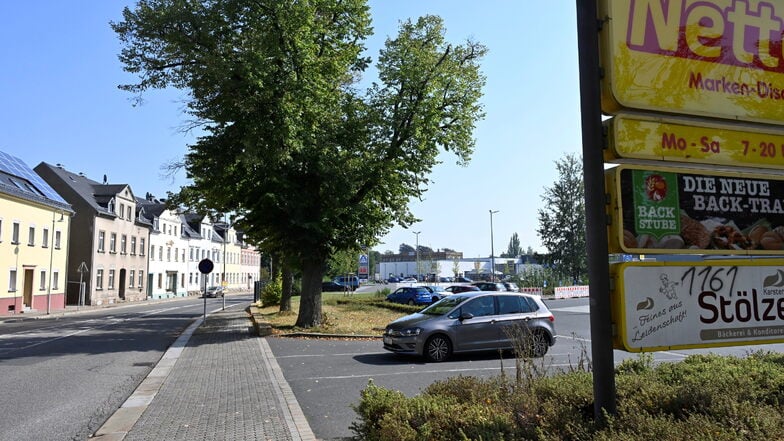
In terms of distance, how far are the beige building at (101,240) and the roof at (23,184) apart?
21.1 ft

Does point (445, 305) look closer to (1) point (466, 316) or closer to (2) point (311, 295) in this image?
(1) point (466, 316)

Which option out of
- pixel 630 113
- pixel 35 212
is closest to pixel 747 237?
pixel 630 113

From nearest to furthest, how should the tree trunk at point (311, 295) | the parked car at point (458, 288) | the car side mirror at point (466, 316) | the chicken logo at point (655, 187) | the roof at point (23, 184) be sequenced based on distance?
the chicken logo at point (655, 187) → the car side mirror at point (466, 316) → the tree trunk at point (311, 295) → the roof at point (23, 184) → the parked car at point (458, 288)

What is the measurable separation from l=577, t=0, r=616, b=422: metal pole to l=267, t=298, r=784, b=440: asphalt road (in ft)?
6.41

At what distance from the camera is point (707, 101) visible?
15.0 ft

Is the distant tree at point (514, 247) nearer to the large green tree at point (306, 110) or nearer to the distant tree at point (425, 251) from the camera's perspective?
the distant tree at point (425, 251)

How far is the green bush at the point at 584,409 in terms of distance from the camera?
362 centimetres

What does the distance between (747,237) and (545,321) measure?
32.6ft

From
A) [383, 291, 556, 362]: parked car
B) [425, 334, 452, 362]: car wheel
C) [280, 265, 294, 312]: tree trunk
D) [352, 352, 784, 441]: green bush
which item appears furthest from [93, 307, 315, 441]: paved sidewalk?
[280, 265, 294, 312]: tree trunk

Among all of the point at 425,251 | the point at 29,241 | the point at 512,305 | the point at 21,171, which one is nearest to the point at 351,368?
the point at 512,305

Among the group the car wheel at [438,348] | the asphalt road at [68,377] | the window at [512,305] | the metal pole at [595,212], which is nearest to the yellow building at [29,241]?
the asphalt road at [68,377]

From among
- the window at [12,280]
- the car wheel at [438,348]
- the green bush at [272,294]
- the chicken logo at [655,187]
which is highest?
the chicken logo at [655,187]

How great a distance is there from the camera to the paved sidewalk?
6.64m

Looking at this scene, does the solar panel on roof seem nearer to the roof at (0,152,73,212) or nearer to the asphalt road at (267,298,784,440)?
the roof at (0,152,73,212)
